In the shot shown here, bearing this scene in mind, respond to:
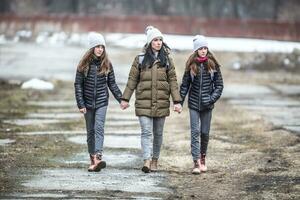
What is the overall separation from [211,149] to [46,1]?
202 ft

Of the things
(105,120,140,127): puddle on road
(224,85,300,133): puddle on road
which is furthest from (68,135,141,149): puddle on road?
(224,85,300,133): puddle on road

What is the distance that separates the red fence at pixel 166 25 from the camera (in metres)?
40.4

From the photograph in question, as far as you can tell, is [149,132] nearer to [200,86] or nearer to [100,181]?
[200,86]

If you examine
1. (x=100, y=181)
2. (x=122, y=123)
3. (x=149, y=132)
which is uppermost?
(x=149, y=132)

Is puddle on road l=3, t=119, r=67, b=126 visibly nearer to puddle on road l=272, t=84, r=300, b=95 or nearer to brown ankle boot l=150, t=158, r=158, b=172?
brown ankle boot l=150, t=158, r=158, b=172

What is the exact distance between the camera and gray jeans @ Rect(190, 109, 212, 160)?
377 inches

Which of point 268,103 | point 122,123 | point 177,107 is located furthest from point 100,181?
point 268,103

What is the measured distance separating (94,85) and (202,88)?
4.73ft

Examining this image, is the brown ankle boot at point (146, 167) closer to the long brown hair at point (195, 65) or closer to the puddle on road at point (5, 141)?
the long brown hair at point (195, 65)

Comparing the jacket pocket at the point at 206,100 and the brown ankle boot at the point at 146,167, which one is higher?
the jacket pocket at the point at 206,100

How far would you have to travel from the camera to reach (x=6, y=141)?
1201 centimetres

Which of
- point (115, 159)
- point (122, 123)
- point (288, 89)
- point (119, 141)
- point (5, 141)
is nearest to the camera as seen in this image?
point (115, 159)

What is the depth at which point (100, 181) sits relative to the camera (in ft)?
28.9

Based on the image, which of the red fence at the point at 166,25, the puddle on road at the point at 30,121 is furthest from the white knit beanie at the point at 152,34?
the red fence at the point at 166,25
